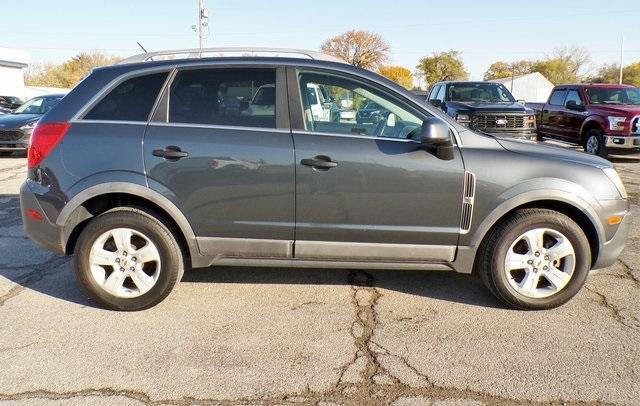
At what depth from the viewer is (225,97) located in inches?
146

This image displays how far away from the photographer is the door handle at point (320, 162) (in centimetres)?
352

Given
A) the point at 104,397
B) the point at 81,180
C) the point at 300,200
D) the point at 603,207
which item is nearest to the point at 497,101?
the point at 603,207

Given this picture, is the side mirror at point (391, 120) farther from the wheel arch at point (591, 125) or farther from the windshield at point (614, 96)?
the windshield at point (614, 96)

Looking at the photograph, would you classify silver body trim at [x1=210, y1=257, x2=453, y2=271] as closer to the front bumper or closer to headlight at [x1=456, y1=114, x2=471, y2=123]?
headlight at [x1=456, y1=114, x2=471, y2=123]

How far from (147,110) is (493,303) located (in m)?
3.05

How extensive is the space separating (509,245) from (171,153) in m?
2.56

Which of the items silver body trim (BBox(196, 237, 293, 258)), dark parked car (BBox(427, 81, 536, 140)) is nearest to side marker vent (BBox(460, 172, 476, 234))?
silver body trim (BBox(196, 237, 293, 258))

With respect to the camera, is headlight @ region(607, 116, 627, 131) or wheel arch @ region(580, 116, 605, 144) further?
wheel arch @ region(580, 116, 605, 144)

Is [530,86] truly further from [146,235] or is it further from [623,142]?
[146,235]

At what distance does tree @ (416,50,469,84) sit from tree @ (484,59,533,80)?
17519 mm

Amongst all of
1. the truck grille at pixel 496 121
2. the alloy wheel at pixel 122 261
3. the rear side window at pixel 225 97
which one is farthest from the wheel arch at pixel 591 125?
the alloy wheel at pixel 122 261

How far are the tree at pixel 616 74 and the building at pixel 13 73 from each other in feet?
215

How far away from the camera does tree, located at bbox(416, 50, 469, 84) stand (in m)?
75.9

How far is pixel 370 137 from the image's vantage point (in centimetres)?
360
